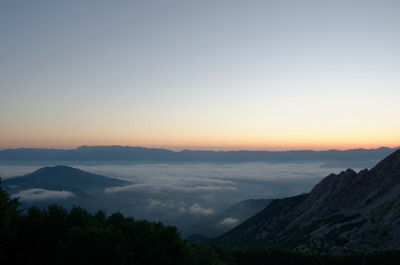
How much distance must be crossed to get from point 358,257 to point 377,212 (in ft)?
149

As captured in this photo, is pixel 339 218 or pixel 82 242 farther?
pixel 339 218

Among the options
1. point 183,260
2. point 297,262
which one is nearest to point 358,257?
point 297,262

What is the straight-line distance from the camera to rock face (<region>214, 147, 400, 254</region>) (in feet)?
285

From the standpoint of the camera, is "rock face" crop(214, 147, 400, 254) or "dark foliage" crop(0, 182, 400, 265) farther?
"rock face" crop(214, 147, 400, 254)

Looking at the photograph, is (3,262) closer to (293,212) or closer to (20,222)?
(20,222)

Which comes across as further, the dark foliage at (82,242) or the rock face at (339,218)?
the rock face at (339,218)

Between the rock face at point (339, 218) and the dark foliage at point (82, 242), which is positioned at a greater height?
the dark foliage at point (82, 242)

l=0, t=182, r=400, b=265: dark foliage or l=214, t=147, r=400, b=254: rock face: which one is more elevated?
l=0, t=182, r=400, b=265: dark foliage

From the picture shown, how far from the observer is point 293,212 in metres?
159

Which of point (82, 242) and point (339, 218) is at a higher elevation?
point (82, 242)

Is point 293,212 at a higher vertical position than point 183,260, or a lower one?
lower

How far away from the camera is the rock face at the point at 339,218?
8681 centimetres

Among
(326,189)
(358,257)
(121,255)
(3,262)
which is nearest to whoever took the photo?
(121,255)

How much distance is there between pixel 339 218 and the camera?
119 m
